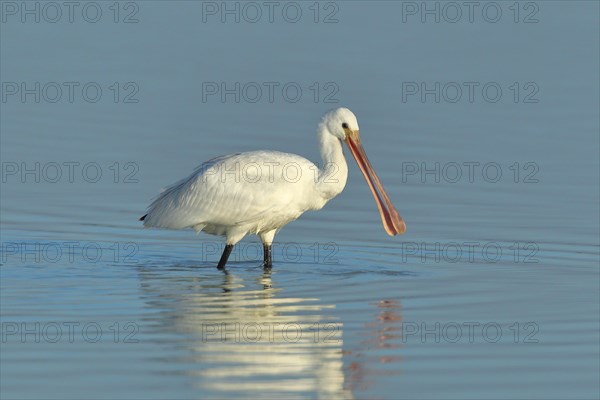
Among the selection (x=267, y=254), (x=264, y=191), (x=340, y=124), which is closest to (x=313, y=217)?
(x=267, y=254)

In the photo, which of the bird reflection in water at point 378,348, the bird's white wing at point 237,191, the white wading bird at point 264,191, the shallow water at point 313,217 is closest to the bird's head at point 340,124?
the white wading bird at point 264,191

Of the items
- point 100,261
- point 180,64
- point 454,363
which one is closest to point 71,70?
point 180,64

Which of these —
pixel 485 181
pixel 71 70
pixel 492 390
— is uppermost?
pixel 71 70

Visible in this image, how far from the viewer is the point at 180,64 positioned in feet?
84.6

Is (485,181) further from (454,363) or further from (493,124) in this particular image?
(454,363)

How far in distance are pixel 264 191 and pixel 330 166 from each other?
71 centimetres

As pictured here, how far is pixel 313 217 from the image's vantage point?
18.4 metres

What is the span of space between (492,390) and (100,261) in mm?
6295

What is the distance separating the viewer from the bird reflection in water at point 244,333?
10.8 metres

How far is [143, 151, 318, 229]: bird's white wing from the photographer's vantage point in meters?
15.8

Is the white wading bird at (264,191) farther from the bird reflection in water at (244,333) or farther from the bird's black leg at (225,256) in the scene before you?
the bird reflection in water at (244,333)

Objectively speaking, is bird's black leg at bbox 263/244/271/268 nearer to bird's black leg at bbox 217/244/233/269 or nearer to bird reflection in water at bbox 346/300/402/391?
bird's black leg at bbox 217/244/233/269

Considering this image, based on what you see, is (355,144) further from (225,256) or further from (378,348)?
(378,348)

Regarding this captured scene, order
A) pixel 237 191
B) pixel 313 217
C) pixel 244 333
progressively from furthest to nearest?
pixel 313 217 < pixel 237 191 < pixel 244 333
